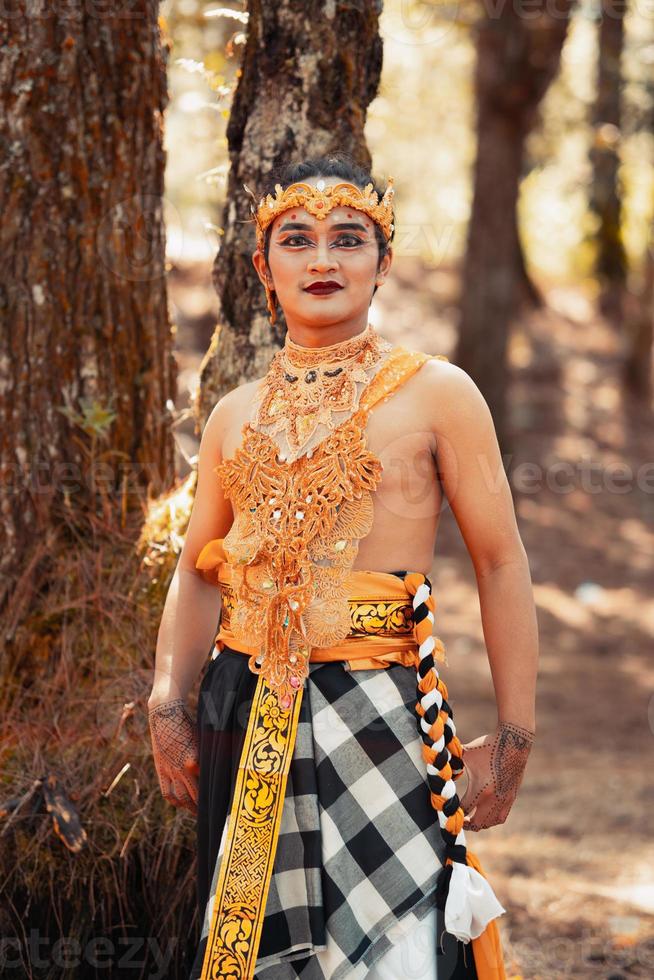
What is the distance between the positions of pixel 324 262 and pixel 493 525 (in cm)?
61

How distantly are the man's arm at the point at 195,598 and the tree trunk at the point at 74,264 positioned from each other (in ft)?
3.53

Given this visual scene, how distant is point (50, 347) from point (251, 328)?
71cm

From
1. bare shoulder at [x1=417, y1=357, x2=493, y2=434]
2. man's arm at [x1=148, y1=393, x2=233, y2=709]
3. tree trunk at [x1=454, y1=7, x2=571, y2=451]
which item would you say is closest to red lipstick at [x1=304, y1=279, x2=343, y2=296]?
bare shoulder at [x1=417, y1=357, x2=493, y2=434]

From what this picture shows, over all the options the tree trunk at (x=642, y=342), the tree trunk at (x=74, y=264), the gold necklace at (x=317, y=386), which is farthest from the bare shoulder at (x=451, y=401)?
the tree trunk at (x=642, y=342)

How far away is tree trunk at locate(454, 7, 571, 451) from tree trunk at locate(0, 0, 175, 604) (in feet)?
20.3

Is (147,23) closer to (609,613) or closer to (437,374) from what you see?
(437,374)

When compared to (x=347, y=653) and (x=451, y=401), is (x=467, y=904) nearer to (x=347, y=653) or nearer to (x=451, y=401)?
(x=347, y=653)

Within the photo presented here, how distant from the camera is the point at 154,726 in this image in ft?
8.11

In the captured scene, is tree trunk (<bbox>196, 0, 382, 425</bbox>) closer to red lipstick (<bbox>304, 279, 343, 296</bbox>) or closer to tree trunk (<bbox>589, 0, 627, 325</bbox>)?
red lipstick (<bbox>304, 279, 343, 296</bbox>)

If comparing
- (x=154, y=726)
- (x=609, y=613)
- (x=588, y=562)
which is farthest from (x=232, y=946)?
(x=588, y=562)

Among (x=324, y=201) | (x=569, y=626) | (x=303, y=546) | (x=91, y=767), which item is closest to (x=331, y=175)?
(x=324, y=201)

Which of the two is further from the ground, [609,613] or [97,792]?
[97,792]

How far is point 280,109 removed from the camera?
3234 mm

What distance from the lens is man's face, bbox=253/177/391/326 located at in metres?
2.26
